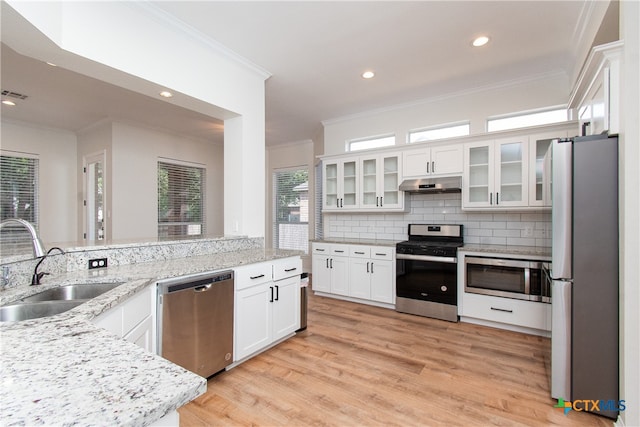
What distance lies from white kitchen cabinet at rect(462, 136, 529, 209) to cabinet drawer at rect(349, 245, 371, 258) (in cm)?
133

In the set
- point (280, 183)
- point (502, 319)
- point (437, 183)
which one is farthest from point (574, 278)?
point (280, 183)

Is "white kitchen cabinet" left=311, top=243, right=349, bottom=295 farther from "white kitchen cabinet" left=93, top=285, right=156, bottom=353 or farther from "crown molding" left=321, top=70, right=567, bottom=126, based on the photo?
"white kitchen cabinet" left=93, top=285, right=156, bottom=353

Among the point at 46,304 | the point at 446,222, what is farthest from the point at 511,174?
the point at 46,304

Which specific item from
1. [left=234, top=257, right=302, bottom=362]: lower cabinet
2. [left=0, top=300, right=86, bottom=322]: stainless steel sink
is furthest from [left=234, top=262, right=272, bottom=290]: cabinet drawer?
[left=0, top=300, right=86, bottom=322]: stainless steel sink

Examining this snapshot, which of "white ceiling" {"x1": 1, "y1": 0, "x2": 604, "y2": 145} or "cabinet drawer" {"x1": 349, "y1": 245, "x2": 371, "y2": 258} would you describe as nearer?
"white ceiling" {"x1": 1, "y1": 0, "x2": 604, "y2": 145}

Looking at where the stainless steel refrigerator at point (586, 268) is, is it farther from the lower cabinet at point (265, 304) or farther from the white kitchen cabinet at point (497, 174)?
the lower cabinet at point (265, 304)

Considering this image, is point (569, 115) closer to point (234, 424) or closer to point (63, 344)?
point (234, 424)

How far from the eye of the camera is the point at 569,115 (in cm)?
338

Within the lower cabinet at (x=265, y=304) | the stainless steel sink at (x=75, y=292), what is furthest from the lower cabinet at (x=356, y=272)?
the stainless steel sink at (x=75, y=292)

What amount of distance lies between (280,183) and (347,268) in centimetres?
317

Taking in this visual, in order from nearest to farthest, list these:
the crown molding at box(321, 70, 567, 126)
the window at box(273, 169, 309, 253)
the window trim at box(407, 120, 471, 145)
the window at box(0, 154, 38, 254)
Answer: the crown molding at box(321, 70, 567, 126) → the window trim at box(407, 120, 471, 145) → the window at box(0, 154, 38, 254) → the window at box(273, 169, 309, 253)

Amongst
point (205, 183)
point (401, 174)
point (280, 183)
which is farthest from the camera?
point (280, 183)

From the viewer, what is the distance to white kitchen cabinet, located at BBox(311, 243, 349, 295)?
443 cm

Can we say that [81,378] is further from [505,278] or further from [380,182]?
[380,182]
